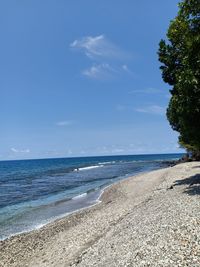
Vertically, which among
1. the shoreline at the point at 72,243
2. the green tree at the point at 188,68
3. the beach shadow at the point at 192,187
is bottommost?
the shoreline at the point at 72,243

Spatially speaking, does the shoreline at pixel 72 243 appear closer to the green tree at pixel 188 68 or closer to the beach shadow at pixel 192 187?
the beach shadow at pixel 192 187

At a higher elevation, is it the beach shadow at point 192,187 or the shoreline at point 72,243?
Result: the beach shadow at point 192,187

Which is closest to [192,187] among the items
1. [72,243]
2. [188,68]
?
[188,68]

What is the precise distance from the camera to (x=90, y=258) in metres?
12.1

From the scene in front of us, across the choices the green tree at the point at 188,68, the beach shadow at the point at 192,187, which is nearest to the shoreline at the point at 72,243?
the beach shadow at the point at 192,187

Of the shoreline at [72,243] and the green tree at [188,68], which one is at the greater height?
the green tree at [188,68]

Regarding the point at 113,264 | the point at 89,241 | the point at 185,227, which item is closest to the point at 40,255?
the point at 89,241

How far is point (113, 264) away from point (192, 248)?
2508mm

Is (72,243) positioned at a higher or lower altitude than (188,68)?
lower

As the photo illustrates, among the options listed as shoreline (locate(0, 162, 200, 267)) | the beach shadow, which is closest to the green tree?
the beach shadow

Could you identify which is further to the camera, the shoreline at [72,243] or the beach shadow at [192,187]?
the beach shadow at [192,187]

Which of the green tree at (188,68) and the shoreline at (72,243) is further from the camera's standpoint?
the green tree at (188,68)

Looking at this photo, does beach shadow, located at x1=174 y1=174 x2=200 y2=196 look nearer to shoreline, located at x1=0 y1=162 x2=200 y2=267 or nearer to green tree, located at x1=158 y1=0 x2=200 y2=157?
shoreline, located at x1=0 y1=162 x2=200 y2=267

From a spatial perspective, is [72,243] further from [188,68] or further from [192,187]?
[188,68]
